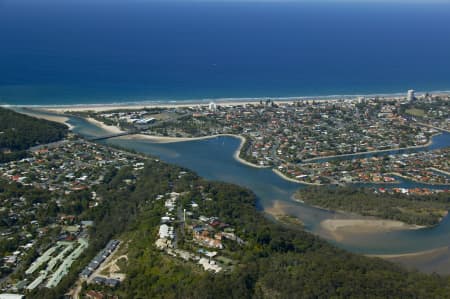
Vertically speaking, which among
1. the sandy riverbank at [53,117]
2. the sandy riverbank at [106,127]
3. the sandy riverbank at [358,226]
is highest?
the sandy riverbank at [53,117]

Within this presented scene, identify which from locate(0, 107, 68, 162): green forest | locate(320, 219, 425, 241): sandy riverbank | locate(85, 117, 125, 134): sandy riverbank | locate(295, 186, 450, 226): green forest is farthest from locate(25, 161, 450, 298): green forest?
locate(85, 117, 125, 134): sandy riverbank

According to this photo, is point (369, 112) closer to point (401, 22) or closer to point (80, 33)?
point (80, 33)

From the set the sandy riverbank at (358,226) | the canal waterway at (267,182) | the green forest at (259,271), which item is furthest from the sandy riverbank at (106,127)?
the sandy riverbank at (358,226)

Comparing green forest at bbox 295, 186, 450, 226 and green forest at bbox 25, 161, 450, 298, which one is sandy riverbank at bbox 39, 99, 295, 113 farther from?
green forest at bbox 25, 161, 450, 298

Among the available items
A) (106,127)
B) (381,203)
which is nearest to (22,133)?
(106,127)

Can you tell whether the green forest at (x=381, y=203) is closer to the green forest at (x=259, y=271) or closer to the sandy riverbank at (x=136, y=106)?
the green forest at (x=259, y=271)

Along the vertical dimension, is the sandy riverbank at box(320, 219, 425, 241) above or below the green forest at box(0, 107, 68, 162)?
below
